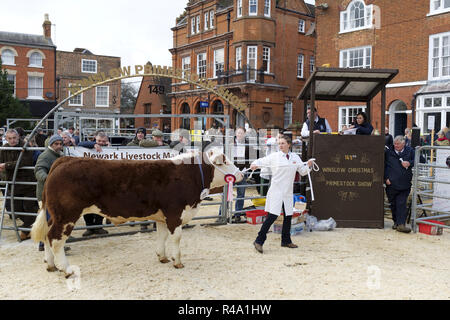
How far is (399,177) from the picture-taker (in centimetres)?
787

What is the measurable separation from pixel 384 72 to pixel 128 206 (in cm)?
557

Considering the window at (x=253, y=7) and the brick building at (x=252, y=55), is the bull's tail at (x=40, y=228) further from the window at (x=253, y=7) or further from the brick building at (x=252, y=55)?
the window at (x=253, y=7)

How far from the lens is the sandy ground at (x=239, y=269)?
4559mm

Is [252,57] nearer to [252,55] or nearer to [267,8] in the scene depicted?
[252,55]

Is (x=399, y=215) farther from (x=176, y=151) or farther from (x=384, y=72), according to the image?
(x=176, y=151)

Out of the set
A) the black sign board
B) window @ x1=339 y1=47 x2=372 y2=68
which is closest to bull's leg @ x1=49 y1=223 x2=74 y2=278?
the black sign board

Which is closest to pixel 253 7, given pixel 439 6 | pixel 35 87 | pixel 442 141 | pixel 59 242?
pixel 439 6

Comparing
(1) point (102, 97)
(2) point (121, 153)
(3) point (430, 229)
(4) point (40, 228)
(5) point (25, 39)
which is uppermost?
(5) point (25, 39)

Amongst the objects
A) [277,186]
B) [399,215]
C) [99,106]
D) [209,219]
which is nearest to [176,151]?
[209,219]

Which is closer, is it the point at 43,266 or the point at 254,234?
the point at 43,266

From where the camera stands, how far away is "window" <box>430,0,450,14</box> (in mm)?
17844

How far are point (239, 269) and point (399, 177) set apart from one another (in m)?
4.26

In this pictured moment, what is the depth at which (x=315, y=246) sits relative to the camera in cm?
664

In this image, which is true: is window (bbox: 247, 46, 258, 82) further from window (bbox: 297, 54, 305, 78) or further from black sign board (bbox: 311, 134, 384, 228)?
black sign board (bbox: 311, 134, 384, 228)
